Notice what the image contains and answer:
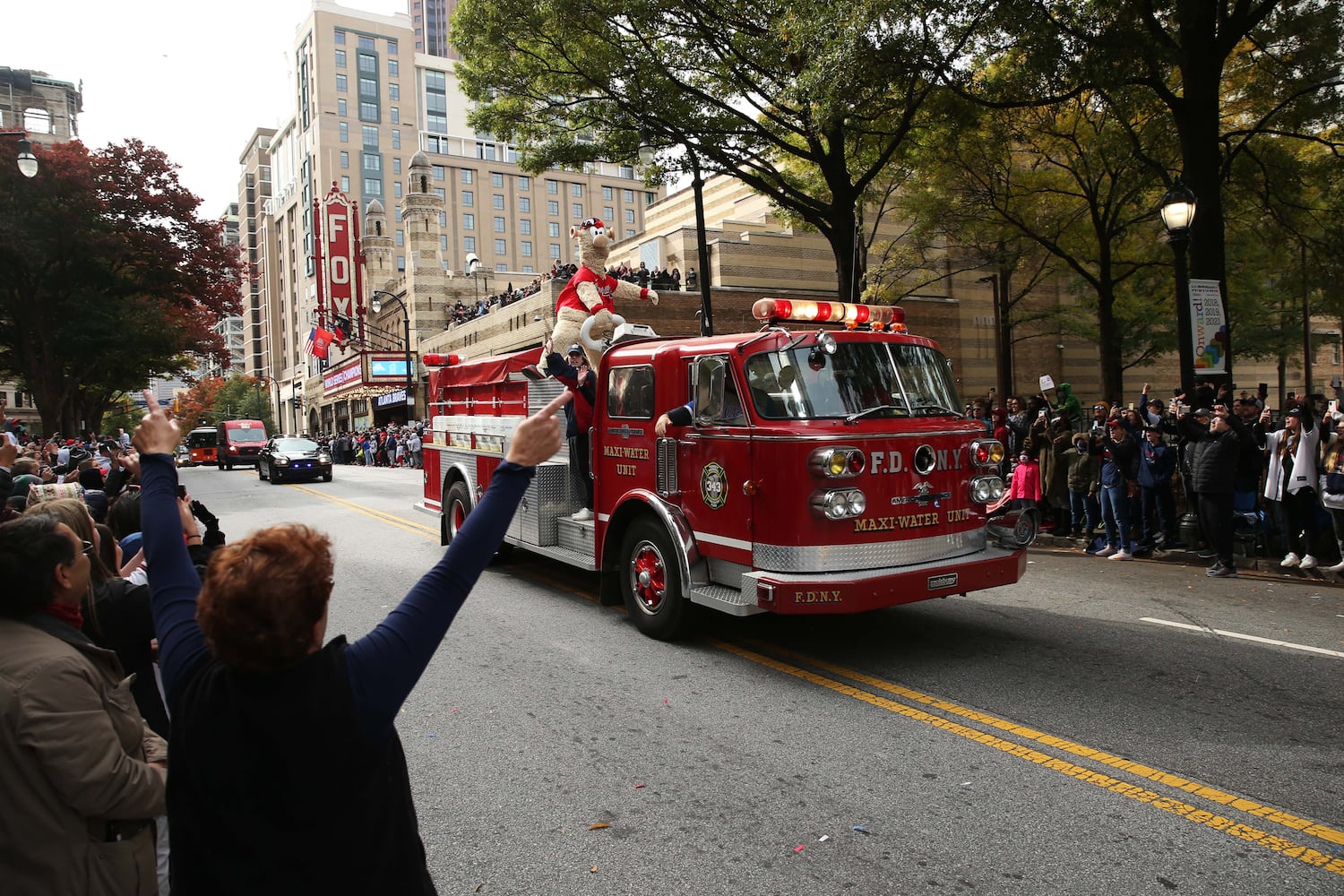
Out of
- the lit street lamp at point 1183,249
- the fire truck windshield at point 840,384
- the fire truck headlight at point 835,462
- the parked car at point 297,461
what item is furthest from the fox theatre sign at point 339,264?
the fire truck headlight at point 835,462

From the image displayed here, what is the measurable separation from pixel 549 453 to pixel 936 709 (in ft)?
13.5

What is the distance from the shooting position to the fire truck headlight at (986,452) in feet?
22.9

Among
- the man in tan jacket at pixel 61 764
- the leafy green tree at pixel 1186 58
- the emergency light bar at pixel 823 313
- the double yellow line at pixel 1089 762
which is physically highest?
the leafy green tree at pixel 1186 58

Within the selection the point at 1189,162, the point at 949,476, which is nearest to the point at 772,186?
the point at 1189,162

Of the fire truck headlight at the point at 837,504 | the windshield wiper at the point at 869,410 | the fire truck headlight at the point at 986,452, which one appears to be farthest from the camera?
the fire truck headlight at the point at 986,452

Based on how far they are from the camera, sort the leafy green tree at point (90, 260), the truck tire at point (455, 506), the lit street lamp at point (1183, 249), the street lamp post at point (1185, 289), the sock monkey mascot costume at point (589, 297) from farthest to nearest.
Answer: the leafy green tree at point (90, 260), the lit street lamp at point (1183, 249), the truck tire at point (455, 506), the street lamp post at point (1185, 289), the sock monkey mascot costume at point (589, 297)

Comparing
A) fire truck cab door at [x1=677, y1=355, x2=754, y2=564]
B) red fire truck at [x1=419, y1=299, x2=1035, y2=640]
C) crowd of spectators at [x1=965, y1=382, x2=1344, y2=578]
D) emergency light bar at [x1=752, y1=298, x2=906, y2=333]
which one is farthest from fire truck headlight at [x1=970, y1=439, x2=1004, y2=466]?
fire truck cab door at [x1=677, y1=355, x2=754, y2=564]

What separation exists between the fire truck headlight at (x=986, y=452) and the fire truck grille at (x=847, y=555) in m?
0.69

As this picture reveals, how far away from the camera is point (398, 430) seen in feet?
138

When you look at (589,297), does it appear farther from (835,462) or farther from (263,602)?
(263,602)

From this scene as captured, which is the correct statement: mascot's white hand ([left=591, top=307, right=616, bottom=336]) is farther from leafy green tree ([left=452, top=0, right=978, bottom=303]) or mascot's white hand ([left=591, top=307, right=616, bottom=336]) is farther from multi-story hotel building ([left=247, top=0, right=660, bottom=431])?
multi-story hotel building ([left=247, top=0, right=660, bottom=431])

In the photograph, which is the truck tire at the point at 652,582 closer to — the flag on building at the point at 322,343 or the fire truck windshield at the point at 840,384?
the fire truck windshield at the point at 840,384

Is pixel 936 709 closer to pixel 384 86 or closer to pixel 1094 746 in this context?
pixel 1094 746

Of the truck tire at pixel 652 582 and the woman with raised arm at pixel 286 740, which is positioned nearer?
the woman with raised arm at pixel 286 740
